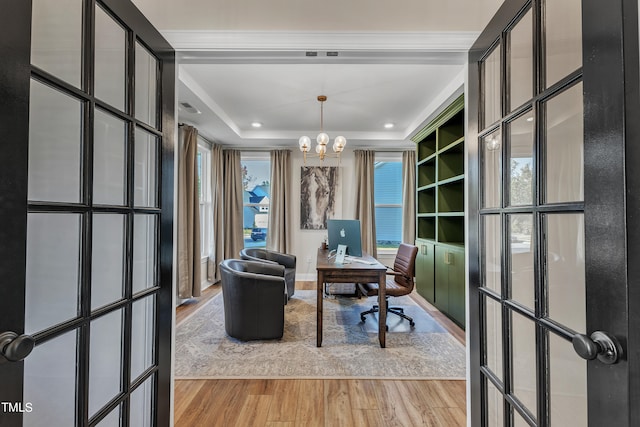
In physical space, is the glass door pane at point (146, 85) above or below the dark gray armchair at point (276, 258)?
above

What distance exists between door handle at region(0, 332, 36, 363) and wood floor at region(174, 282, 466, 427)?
1443mm

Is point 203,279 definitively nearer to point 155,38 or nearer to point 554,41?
point 155,38

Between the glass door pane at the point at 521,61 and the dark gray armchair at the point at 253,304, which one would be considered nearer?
the glass door pane at the point at 521,61

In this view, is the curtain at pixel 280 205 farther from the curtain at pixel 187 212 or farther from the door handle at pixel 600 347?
the door handle at pixel 600 347

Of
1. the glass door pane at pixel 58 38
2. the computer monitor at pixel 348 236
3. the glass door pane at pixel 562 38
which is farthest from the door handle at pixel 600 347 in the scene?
the computer monitor at pixel 348 236

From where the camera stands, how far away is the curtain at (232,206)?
524 cm

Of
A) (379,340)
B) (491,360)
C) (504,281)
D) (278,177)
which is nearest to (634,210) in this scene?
(504,281)

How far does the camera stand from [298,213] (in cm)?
556

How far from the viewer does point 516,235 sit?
101 cm

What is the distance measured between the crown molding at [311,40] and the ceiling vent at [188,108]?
215 centimetres

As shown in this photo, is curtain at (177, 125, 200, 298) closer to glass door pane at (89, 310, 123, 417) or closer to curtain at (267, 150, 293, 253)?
curtain at (267, 150, 293, 253)

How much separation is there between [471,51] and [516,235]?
2.97 feet

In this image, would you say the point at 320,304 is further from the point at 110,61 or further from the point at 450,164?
the point at 450,164

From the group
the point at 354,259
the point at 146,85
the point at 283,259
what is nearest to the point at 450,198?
the point at 354,259
